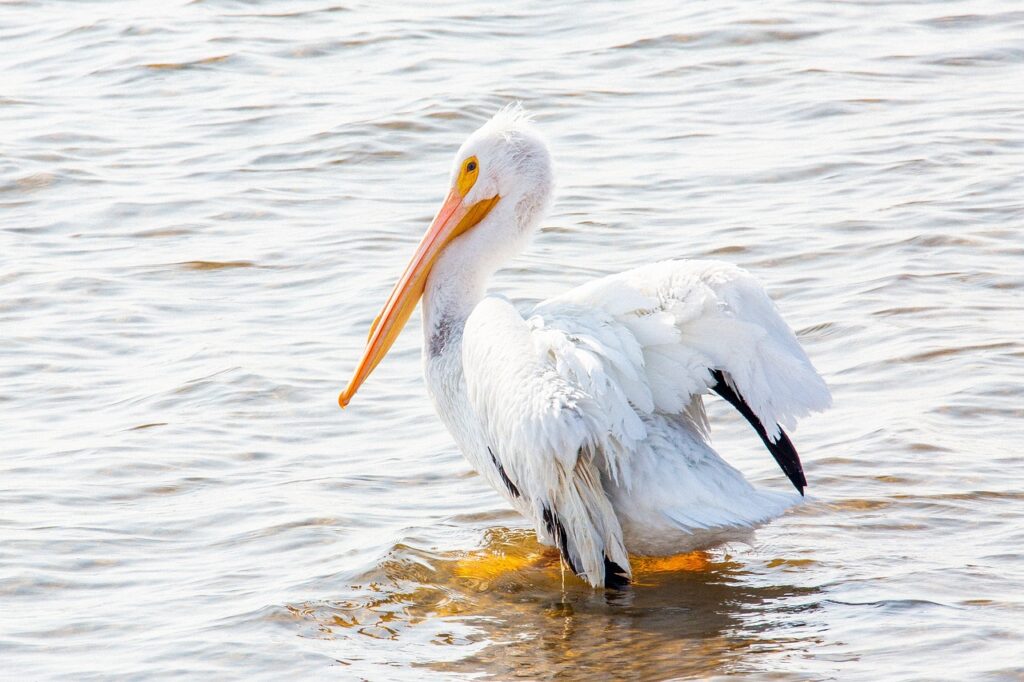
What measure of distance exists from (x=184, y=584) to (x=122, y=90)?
607 centimetres

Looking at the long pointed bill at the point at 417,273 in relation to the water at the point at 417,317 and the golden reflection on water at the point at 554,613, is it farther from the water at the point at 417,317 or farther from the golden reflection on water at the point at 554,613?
the golden reflection on water at the point at 554,613

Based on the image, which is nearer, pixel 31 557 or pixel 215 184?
pixel 31 557

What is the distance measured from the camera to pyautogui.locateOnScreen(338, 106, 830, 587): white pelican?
4.30 m

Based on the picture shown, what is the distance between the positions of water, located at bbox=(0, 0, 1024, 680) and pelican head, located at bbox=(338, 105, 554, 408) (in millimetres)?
583

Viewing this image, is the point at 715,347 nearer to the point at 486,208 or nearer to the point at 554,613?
the point at 554,613

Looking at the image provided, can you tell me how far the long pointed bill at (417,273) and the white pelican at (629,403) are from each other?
0.50 metres

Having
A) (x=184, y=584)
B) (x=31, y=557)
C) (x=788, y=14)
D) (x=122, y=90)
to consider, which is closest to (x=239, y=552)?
(x=184, y=584)

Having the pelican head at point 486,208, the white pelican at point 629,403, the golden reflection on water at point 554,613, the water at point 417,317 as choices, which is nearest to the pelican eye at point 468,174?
the pelican head at point 486,208

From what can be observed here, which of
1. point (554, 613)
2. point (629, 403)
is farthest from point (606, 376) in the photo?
point (554, 613)

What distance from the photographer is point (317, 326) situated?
6.77 meters

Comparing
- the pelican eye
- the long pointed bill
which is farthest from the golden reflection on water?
the pelican eye

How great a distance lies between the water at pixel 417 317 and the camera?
4.38 metres

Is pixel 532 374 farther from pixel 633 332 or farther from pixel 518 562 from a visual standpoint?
pixel 518 562

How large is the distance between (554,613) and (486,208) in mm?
1527
